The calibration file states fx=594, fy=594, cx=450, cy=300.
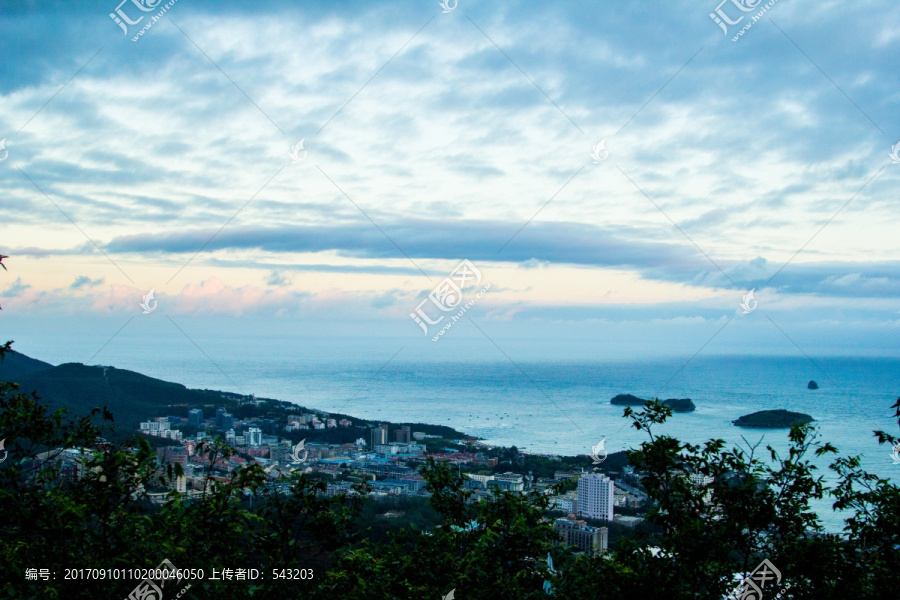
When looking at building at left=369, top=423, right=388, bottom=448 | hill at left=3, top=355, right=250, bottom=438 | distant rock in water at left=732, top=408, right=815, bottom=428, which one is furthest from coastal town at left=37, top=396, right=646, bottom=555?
distant rock in water at left=732, top=408, right=815, bottom=428

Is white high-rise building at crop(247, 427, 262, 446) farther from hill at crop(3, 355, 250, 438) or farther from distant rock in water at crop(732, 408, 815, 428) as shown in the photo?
distant rock in water at crop(732, 408, 815, 428)

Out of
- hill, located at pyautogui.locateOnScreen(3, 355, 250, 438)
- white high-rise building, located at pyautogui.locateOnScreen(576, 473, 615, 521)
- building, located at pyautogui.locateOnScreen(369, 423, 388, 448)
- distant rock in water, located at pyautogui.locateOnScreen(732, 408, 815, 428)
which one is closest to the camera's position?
white high-rise building, located at pyautogui.locateOnScreen(576, 473, 615, 521)

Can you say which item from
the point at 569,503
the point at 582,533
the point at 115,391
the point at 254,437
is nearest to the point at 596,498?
the point at 569,503

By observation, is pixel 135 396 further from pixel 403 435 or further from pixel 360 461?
pixel 403 435

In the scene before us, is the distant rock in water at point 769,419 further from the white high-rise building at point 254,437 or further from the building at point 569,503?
the white high-rise building at point 254,437

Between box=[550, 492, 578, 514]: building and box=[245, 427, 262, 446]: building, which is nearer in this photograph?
box=[550, 492, 578, 514]: building
